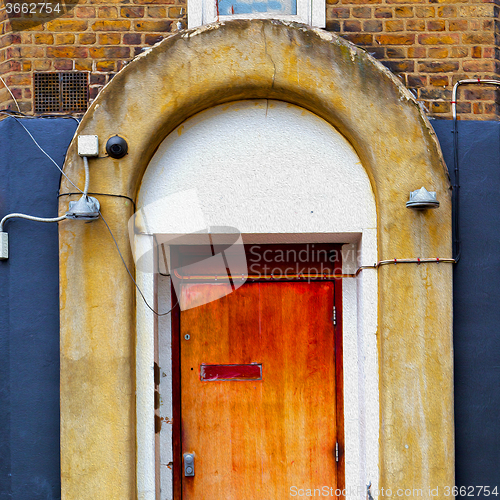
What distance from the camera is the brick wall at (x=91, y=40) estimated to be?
11.3 ft

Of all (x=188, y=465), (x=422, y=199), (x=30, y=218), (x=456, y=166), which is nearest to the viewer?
(x=422, y=199)

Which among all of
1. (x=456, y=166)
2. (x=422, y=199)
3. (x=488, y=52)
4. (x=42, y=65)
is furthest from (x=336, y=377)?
(x=42, y=65)

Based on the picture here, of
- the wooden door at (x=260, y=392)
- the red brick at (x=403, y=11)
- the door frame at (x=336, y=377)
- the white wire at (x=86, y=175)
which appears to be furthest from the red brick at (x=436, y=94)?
the white wire at (x=86, y=175)

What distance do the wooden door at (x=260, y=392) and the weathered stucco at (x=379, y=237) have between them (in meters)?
0.50

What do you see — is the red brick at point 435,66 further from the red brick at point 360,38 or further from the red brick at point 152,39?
the red brick at point 152,39

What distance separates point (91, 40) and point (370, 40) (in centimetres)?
204

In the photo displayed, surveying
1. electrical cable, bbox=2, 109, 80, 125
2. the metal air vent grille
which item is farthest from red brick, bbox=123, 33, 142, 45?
electrical cable, bbox=2, 109, 80, 125

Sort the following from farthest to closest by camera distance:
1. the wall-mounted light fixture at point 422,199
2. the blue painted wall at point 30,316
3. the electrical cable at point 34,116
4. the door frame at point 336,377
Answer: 1. the door frame at point 336,377
2. the electrical cable at point 34,116
3. the blue painted wall at point 30,316
4. the wall-mounted light fixture at point 422,199

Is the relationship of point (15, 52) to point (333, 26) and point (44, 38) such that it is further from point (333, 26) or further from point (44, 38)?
point (333, 26)

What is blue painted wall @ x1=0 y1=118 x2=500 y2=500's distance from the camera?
3248mm

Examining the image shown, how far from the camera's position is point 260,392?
11.6 ft

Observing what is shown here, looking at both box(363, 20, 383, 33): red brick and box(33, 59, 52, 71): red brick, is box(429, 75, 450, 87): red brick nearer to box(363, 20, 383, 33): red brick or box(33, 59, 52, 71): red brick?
box(363, 20, 383, 33): red brick

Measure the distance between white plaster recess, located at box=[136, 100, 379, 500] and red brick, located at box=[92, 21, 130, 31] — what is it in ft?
2.80

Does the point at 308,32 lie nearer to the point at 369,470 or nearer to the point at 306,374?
the point at 306,374
